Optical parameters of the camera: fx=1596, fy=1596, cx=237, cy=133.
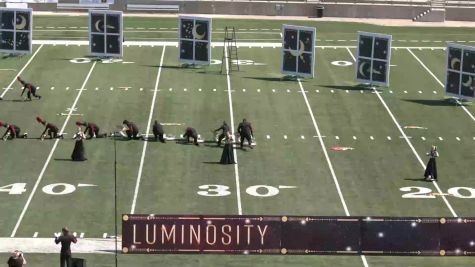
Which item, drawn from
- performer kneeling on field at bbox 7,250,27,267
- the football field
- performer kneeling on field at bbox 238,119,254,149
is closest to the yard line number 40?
the football field

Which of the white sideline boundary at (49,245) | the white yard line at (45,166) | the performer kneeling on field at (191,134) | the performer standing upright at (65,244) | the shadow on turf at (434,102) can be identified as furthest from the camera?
Result: the shadow on turf at (434,102)

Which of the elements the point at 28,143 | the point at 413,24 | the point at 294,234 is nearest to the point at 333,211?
the point at 294,234

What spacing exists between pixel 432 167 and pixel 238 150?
8.25 metres

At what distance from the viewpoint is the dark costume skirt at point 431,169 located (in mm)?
55969

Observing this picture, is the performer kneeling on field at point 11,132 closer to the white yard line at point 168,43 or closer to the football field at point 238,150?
the football field at point 238,150

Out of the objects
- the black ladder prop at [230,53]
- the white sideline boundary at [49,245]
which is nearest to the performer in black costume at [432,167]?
the white sideline boundary at [49,245]

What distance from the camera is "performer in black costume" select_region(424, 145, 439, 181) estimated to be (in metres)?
55.7

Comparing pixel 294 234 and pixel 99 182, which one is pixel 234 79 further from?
pixel 294 234

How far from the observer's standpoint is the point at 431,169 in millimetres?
56094

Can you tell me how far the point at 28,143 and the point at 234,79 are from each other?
16399 mm

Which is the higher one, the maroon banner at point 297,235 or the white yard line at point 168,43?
the white yard line at point 168,43

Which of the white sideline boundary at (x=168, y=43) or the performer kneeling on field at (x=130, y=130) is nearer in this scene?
the performer kneeling on field at (x=130, y=130)

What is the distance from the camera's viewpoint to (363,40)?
74.6m

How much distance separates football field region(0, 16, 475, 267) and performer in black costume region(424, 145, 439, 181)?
1.69 ft
